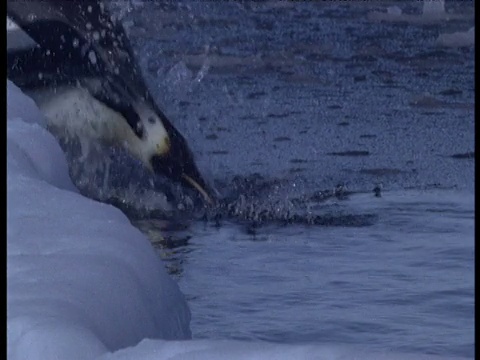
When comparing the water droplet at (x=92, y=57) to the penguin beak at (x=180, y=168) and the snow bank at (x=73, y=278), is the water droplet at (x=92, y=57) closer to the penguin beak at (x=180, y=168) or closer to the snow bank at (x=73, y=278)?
the penguin beak at (x=180, y=168)

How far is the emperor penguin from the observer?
6.18 meters

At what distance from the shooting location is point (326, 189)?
6.27 m

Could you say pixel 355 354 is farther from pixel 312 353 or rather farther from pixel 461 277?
pixel 461 277

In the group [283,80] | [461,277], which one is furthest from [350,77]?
[461,277]

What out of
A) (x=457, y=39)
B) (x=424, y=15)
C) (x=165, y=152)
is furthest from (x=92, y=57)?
(x=424, y=15)

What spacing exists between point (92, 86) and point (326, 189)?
1198 millimetres

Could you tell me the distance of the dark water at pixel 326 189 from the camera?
4.20 m

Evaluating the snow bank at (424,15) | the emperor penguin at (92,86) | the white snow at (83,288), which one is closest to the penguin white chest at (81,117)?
the emperor penguin at (92,86)

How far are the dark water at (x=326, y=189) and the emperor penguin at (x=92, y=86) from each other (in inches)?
12.4

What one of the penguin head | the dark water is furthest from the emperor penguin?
the dark water

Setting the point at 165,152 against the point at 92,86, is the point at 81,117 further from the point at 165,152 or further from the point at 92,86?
the point at 165,152

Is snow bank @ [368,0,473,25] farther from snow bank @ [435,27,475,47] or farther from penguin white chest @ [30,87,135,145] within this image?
penguin white chest @ [30,87,135,145]

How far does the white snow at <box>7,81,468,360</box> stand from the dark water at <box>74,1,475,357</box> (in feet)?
2.08

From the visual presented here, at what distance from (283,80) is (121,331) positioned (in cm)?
698
